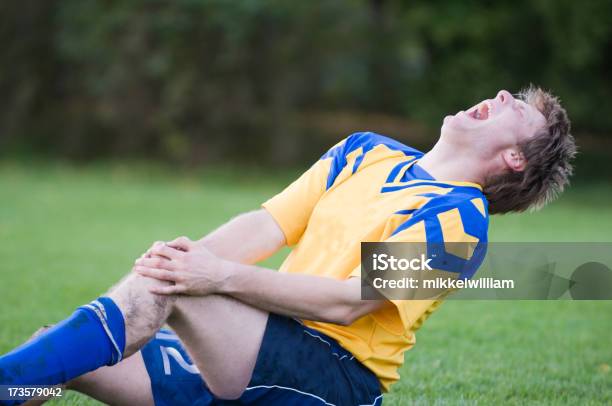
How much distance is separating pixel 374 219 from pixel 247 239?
53cm

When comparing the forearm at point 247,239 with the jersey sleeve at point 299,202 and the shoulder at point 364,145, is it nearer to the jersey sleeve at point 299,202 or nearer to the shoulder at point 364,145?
the jersey sleeve at point 299,202

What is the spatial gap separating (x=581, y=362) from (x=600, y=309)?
227 cm

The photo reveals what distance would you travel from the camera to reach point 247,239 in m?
3.05

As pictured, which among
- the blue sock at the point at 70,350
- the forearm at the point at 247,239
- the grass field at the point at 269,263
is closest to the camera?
the blue sock at the point at 70,350

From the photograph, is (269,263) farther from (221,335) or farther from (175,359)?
(221,335)

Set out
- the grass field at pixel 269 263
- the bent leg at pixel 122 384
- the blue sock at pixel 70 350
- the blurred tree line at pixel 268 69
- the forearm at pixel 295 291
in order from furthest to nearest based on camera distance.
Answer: the blurred tree line at pixel 268 69
the grass field at pixel 269 263
the bent leg at pixel 122 384
the forearm at pixel 295 291
the blue sock at pixel 70 350

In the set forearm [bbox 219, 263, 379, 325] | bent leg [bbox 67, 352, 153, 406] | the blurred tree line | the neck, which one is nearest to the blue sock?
forearm [bbox 219, 263, 379, 325]

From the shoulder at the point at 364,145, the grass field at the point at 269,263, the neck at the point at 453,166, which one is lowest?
the grass field at the point at 269,263

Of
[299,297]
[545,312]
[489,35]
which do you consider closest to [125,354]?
[299,297]

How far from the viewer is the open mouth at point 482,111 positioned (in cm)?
303

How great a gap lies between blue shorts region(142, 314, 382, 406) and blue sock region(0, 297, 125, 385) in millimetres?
484

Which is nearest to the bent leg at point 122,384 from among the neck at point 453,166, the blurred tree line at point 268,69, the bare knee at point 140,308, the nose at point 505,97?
the bare knee at point 140,308

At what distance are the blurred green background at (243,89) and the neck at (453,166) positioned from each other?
29.7 ft

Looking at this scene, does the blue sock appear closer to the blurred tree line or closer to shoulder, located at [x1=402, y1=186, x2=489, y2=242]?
shoulder, located at [x1=402, y1=186, x2=489, y2=242]
